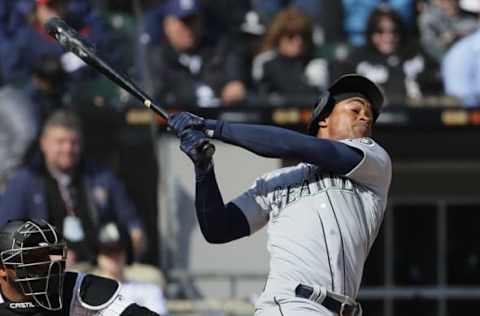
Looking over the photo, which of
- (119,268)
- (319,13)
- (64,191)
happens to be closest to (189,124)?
(119,268)

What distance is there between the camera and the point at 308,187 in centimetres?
438

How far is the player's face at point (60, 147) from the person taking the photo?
8.86m

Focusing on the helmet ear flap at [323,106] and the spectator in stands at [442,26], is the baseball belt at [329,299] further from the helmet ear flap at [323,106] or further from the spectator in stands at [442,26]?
the spectator in stands at [442,26]

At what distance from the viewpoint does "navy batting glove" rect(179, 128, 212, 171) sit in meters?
4.12

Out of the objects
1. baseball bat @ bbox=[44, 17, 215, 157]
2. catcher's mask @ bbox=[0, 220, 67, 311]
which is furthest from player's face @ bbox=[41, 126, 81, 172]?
catcher's mask @ bbox=[0, 220, 67, 311]

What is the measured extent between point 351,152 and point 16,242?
3.75 feet

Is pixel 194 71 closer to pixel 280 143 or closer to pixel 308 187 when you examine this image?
pixel 308 187

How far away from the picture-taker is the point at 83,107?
9.12m

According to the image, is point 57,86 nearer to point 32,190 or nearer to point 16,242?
point 32,190

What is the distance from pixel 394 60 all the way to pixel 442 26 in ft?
1.82

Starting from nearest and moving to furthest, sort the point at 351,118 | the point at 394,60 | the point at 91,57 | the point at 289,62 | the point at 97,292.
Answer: the point at 97,292, the point at 351,118, the point at 91,57, the point at 289,62, the point at 394,60

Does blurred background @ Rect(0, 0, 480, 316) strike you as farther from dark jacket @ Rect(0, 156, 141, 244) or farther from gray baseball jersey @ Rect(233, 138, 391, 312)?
gray baseball jersey @ Rect(233, 138, 391, 312)

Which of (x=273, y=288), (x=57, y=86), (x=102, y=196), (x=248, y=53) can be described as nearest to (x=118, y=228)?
(x=102, y=196)

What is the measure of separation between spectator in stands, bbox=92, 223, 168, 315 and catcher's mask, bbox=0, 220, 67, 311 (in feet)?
14.1
